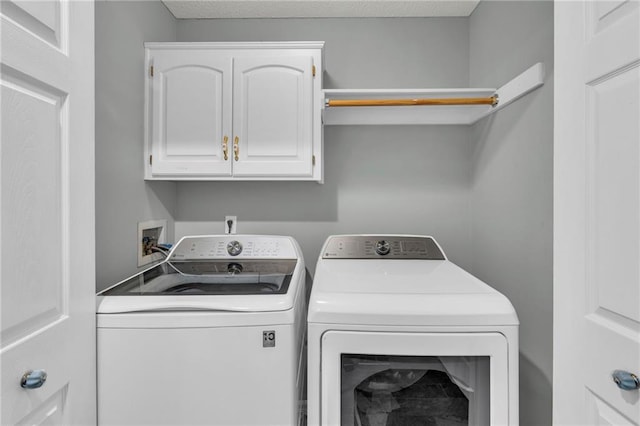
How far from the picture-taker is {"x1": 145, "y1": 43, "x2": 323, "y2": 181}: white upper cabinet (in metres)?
1.91

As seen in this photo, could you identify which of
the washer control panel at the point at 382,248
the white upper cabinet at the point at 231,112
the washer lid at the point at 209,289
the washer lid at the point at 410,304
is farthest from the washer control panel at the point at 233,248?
the washer lid at the point at 410,304

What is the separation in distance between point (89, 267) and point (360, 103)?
4.65 ft

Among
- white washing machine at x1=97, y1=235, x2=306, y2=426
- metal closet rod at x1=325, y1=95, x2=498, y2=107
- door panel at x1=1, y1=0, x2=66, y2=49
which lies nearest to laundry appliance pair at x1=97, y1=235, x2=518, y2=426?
white washing machine at x1=97, y1=235, x2=306, y2=426

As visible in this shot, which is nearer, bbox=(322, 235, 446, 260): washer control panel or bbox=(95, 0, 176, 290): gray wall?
bbox=(95, 0, 176, 290): gray wall

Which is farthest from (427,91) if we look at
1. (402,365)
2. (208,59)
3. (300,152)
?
(402,365)

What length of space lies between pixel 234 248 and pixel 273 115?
0.74m

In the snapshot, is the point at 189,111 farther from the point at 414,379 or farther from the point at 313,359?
the point at 414,379

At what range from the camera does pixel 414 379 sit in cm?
121

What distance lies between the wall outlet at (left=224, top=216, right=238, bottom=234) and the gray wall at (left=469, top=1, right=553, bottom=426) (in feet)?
4.93

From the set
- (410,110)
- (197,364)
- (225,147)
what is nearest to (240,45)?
(225,147)

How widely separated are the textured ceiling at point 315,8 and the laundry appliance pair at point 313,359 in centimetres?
175
